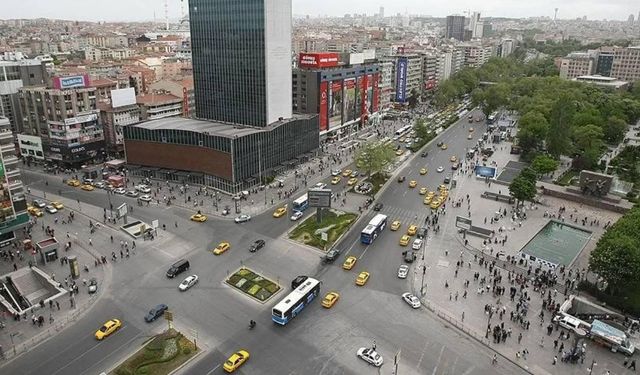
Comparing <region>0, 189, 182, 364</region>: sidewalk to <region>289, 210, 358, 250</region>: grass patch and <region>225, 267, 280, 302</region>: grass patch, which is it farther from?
<region>289, 210, 358, 250</region>: grass patch

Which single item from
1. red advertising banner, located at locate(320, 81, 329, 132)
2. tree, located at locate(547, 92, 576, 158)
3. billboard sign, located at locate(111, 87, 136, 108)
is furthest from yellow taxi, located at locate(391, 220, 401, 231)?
billboard sign, located at locate(111, 87, 136, 108)

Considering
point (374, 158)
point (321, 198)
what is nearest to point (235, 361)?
point (321, 198)

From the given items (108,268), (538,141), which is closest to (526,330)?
(108,268)

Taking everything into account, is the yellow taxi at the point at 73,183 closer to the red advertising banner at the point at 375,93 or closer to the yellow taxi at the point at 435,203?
the yellow taxi at the point at 435,203

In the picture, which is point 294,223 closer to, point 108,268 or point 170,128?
point 108,268

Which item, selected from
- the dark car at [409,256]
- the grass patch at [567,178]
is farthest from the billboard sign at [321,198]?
the grass patch at [567,178]

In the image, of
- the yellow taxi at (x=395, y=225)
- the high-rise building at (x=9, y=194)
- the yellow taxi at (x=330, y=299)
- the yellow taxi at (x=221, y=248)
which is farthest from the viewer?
the yellow taxi at (x=395, y=225)
